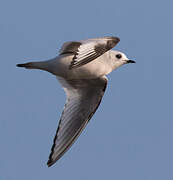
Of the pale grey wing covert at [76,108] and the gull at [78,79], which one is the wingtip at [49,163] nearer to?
the gull at [78,79]

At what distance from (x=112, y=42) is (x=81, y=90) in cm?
166

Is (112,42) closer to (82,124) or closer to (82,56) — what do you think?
(82,56)

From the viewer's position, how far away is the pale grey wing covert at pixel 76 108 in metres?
9.75

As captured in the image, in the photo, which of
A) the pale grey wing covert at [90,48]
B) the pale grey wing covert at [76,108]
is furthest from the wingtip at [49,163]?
the pale grey wing covert at [90,48]

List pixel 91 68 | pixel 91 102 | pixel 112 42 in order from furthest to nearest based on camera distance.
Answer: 1. pixel 91 102
2. pixel 91 68
3. pixel 112 42

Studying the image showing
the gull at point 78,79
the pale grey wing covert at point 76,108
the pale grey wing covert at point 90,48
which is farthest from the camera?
the pale grey wing covert at point 76,108

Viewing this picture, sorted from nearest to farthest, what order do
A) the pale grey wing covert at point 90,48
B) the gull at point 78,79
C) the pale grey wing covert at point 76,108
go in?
the pale grey wing covert at point 90,48 → the gull at point 78,79 → the pale grey wing covert at point 76,108

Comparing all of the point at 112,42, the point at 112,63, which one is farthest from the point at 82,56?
the point at 112,63

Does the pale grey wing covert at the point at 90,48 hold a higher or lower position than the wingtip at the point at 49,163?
higher

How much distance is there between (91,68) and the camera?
9.54 metres

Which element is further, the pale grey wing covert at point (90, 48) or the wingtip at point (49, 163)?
the wingtip at point (49, 163)

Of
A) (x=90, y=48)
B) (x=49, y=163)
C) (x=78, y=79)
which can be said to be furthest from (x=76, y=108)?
(x=90, y=48)

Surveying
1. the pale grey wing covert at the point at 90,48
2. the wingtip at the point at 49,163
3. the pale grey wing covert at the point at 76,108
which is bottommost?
the wingtip at the point at 49,163

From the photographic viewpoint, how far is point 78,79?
33.5 feet
